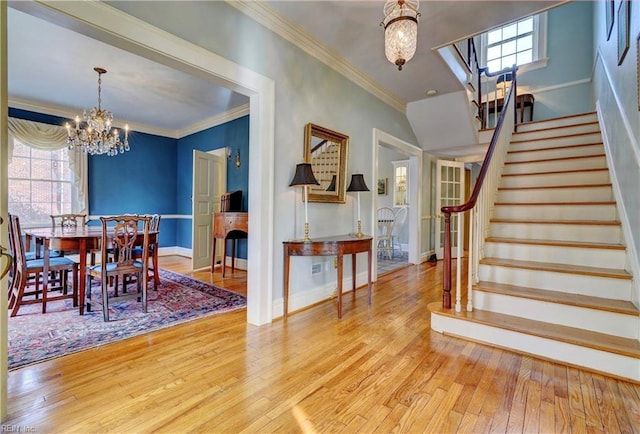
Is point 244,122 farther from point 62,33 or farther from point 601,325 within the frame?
point 601,325

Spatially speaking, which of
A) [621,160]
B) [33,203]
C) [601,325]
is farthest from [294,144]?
[33,203]

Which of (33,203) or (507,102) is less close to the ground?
(507,102)

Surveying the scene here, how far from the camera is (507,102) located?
4000 millimetres

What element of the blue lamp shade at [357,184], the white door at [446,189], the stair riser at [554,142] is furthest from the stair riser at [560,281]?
the white door at [446,189]

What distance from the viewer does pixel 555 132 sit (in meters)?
4.15

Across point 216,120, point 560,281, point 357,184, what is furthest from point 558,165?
point 216,120

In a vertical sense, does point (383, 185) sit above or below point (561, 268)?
above

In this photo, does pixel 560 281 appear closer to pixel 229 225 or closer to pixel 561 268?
pixel 561 268

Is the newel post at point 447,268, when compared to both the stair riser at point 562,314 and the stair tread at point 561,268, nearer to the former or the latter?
the stair riser at point 562,314

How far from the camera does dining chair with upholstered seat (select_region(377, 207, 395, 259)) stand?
614 cm

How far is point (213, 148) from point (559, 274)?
5.43 metres

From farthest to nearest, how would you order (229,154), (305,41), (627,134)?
(229,154)
(305,41)
(627,134)

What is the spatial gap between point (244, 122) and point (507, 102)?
3983 millimetres

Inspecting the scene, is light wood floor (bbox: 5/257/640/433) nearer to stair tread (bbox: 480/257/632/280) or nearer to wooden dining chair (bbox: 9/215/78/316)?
stair tread (bbox: 480/257/632/280)
